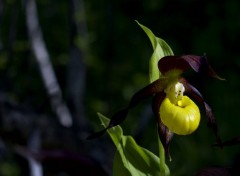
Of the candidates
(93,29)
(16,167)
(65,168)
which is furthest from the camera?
(93,29)

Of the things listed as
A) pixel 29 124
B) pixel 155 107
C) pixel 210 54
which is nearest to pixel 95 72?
pixel 210 54

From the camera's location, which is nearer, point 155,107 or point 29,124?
point 155,107

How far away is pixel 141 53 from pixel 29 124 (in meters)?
1.22

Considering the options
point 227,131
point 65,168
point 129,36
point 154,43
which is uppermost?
point 154,43

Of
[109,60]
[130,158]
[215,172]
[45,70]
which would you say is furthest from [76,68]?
[215,172]

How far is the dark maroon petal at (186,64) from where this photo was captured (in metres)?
1.29

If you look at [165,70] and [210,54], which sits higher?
[165,70]

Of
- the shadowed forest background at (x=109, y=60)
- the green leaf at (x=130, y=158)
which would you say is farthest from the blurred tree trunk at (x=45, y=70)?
the green leaf at (x=130, y=158)

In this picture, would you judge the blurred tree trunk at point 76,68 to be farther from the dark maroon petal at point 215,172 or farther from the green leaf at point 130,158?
the dark maroon petal at point 215,172

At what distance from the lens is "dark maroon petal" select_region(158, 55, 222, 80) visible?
4.25ft

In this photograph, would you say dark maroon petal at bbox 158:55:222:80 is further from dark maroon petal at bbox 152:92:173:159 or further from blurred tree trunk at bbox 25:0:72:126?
blurred tree trunk at bbox 25:0:72:126

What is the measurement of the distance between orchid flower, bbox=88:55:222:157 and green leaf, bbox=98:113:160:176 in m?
0.06

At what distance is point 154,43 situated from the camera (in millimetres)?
1422

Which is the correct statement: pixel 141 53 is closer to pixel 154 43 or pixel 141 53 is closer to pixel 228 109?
pixel 228 109
